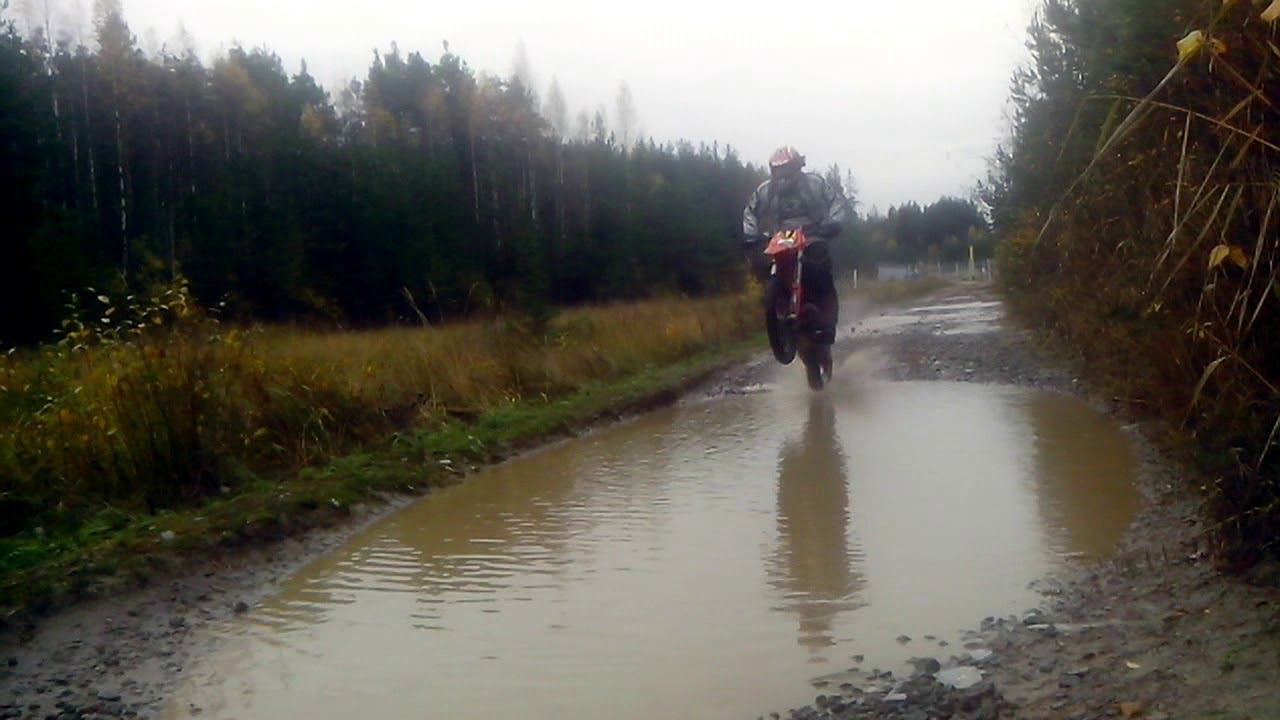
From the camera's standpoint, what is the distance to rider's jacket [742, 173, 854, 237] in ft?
43.1

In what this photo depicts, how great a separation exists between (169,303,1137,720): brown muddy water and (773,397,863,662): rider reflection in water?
19 millimetres

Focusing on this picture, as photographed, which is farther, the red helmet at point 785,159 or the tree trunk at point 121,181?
the tree trunk at point 121,181

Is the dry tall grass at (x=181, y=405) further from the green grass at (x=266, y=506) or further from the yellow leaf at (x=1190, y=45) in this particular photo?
the yellow leaf at (x=1190, y=45)

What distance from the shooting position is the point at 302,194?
47469 mm

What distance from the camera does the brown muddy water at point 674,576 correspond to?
15.5 feet

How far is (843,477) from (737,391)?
5.92 m

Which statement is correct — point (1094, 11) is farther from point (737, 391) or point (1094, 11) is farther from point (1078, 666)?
point (1078, 666)

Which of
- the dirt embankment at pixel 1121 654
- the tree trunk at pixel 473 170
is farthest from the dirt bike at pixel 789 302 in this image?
the tree trunk at pixel 473 170

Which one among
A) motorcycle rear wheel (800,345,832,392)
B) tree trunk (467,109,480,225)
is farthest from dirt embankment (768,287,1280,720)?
tree trunk (467,109,480,225)

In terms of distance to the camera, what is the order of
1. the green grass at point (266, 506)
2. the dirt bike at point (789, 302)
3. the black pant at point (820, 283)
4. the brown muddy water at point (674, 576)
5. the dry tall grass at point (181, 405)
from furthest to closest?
the black pant at point (820, 283) → the dirt bike at point (789, 302) → the dry tall grass at point (181, 405) → the green grass at point (266, 506) → the brown muddy water at point (674, 576)

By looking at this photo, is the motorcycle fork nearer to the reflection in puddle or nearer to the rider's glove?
the rider's glove

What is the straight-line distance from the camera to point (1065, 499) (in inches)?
293

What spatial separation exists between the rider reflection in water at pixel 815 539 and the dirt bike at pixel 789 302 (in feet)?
10.1

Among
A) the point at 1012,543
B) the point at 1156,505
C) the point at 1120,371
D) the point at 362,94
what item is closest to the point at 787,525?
the point at 1012,543
